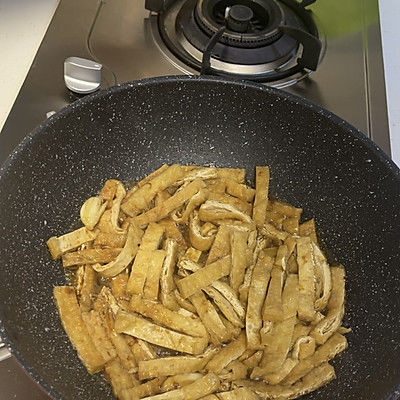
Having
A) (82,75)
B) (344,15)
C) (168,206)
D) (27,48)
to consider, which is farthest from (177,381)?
(344,15)

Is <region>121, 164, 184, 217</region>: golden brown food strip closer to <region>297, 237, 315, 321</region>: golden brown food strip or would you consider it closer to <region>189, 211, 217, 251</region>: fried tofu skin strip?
<region>189, 211, 217, 251</region>: fried tofu skin strip

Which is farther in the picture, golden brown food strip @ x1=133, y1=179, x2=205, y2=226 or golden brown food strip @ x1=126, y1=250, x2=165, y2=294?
golden brown food strip @ x1=133, y1=179, x2=205, y2=226

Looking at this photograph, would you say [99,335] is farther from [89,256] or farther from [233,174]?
[233,174]

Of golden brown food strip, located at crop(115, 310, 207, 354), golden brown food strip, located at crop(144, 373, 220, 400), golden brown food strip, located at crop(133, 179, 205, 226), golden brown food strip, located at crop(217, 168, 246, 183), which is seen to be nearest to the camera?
golden brown food strip, located at crop(144, 373, 220, 400)

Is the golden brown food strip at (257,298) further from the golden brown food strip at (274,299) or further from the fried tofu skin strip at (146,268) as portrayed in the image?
the fried tofu skin strip at (146,268)

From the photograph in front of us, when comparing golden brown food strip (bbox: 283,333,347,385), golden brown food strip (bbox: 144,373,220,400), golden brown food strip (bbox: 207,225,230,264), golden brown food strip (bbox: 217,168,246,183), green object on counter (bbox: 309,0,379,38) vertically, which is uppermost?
green object on counter (bbox: 309,0,379,38)

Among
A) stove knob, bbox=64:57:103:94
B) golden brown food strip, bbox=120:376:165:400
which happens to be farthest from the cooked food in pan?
stove knob, bbox=64:57:103:94

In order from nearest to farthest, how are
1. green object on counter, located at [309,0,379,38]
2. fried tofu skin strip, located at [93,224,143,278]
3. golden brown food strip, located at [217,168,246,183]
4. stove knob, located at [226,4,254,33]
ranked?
fried tofu skin strip, located at [93,224,143,278], golden brown food strip, located at [217,168,246,183], stove knob, located at [226,4,254,33], green object on counter, located at [309,0,379,38]
